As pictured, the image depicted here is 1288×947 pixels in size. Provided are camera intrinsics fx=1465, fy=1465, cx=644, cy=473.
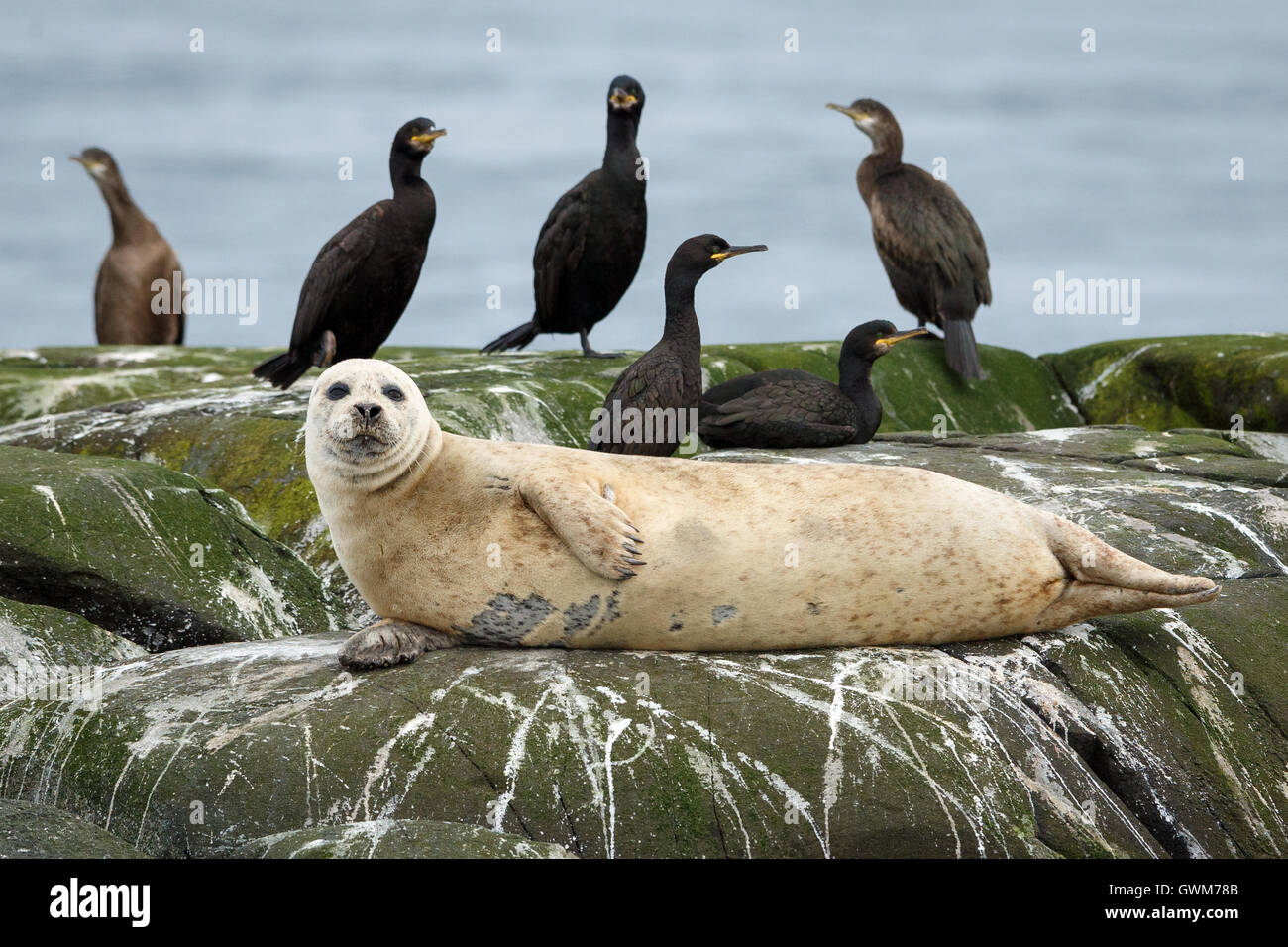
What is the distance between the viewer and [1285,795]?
6184mm

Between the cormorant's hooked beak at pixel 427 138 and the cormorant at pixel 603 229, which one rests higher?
the cormorant's hooked beak at pixel 427 138

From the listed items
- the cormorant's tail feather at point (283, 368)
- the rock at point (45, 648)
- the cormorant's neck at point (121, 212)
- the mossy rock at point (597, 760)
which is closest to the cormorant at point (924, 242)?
the cormorant's tail feather at point (283, 368)

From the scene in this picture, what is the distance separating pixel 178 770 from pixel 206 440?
5894 mm

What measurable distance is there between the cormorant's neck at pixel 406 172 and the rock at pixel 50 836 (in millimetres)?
7446

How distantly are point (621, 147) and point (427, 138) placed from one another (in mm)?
1609

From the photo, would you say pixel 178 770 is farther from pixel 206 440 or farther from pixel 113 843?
pixel 206 440

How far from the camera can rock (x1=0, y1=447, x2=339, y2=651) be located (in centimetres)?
731

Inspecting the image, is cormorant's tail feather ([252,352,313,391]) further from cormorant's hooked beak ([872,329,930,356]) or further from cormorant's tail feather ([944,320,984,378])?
cormorant's tail feather ([944,320,984,378])

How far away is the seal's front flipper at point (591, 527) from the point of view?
5.74m

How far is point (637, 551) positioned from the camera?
581cm

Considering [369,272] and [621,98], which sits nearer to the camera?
[369,272]

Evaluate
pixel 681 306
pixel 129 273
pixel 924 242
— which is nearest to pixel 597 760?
pixel 681 306

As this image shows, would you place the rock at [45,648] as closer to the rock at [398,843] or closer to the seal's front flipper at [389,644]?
the seal's front flipper at [389,644]

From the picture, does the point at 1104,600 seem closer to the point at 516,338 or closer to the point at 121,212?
the point at 516,338
